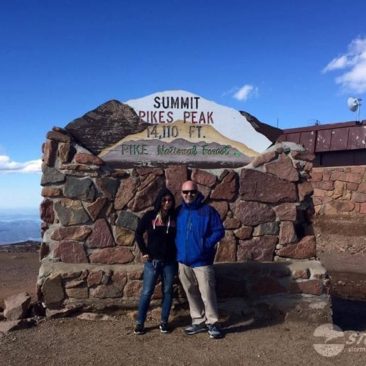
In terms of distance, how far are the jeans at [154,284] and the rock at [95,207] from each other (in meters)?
0.98

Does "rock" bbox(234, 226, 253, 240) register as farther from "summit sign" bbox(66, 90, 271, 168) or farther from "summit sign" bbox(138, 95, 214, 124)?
"summit sign" bbox(138, 95, 214, 124)

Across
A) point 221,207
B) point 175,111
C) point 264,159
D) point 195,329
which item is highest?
point 175,111

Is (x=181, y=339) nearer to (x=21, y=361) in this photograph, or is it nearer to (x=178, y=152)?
(x=21, y=361)

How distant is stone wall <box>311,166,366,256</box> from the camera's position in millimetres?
12078

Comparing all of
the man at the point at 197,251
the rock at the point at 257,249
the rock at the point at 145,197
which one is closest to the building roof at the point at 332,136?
the rock at the point at 257,249

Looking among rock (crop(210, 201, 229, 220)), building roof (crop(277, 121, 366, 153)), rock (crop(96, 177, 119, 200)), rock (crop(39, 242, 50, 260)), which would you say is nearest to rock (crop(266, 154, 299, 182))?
rock (crop(210, 201, 229, 220))

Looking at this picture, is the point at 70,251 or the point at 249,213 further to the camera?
the point at 249,213

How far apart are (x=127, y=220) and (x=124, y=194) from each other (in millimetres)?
300

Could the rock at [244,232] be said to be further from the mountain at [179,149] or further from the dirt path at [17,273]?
the dirt path at [17,273]

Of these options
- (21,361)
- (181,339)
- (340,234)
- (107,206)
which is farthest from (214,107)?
(340,234)

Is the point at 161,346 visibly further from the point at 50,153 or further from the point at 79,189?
the point at 50,153

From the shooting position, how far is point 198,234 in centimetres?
482

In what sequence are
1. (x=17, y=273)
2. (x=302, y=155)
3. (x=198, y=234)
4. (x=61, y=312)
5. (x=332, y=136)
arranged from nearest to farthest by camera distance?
(x=198, y=234) < (x=61, y=312) < (x=302, y=155) < (x=17, y=273) < (x=332, y=136)

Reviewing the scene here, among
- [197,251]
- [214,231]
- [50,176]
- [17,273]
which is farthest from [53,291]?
[17,273]
